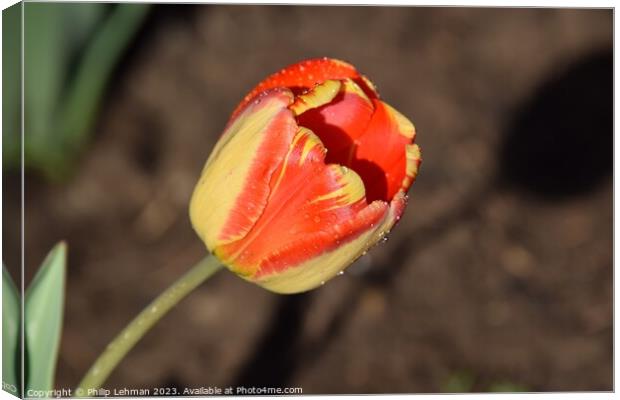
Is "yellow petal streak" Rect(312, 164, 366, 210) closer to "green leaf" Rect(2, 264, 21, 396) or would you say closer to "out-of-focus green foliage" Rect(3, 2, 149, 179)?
"green leaf" Rect(2, 264, 21, 396)

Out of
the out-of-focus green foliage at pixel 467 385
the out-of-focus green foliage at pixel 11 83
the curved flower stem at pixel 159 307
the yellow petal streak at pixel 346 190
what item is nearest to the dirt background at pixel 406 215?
the out-of-focus green foliage at pixel 467 385

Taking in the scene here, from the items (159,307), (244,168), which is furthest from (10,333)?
(244,168)

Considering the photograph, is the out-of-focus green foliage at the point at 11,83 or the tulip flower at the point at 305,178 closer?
the tulip flower at the point at 305,178

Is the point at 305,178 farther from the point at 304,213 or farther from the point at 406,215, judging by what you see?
the point at 406,215

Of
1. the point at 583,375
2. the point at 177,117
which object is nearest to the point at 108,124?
the point at 177,117

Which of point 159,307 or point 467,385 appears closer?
point 159,307

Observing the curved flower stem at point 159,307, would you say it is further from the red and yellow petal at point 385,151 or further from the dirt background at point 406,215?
the dirt background at point 406,215
